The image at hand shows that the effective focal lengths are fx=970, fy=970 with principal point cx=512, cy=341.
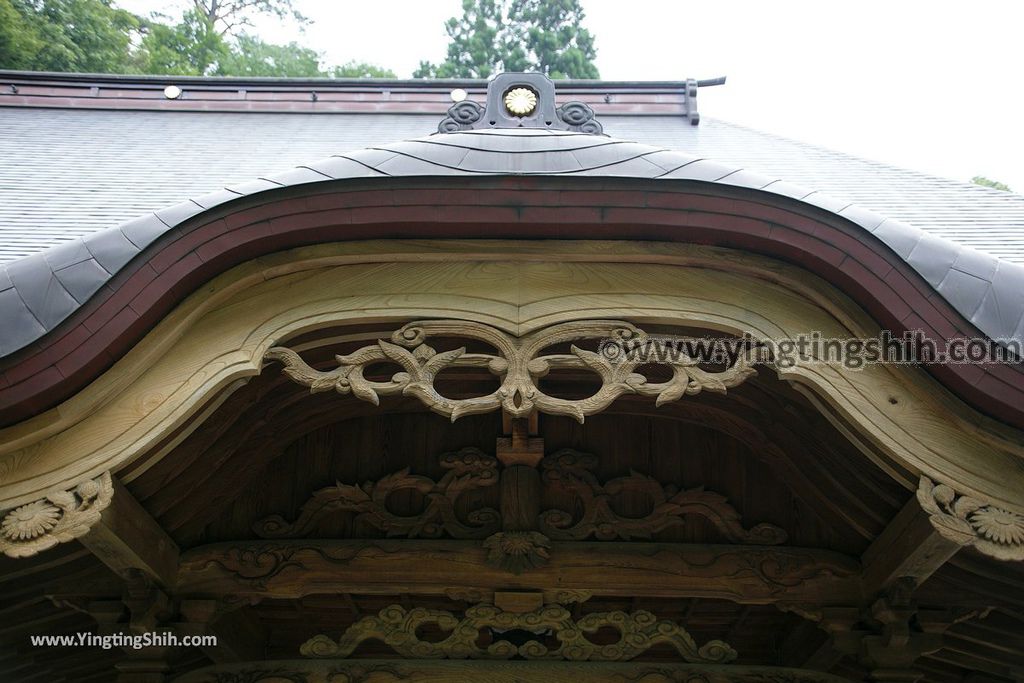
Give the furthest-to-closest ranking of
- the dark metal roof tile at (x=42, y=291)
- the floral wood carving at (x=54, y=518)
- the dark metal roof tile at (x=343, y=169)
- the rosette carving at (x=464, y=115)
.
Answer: the rosette carving at (x=464, y=115)
the dark metal roof tile at (x=343, y=169)
the dark metal roof tile at (x=42, y=291)
the floral wood carving at (x=54, y=518)

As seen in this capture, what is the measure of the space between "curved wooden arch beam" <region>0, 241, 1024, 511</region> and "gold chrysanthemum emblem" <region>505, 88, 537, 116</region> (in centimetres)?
171

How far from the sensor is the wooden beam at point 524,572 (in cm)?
490

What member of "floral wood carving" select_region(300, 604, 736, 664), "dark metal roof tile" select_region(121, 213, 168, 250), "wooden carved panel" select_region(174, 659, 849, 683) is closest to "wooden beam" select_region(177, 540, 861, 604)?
"floral wood carving" select_region(300, 604, 736, 664)

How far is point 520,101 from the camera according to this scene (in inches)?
215

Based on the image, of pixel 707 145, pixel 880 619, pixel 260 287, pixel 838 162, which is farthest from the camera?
pixel 707 145

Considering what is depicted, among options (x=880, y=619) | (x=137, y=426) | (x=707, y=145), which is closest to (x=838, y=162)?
(x=707, y=145)

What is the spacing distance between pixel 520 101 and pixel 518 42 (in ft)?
64.8

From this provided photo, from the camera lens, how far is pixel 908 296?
3.53 metres

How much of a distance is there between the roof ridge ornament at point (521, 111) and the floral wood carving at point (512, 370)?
177 cm

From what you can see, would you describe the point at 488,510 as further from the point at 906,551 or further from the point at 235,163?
the point at 235,163

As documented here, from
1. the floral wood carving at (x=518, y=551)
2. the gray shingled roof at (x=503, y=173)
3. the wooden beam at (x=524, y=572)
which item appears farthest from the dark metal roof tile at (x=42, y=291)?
the floral wood carving at (x=518, y=551)

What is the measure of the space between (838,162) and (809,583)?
170 inches

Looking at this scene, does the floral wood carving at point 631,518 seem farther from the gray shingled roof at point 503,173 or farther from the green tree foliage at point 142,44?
the green tree foliage at point 142,44

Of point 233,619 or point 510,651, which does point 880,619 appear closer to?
point 510,651
